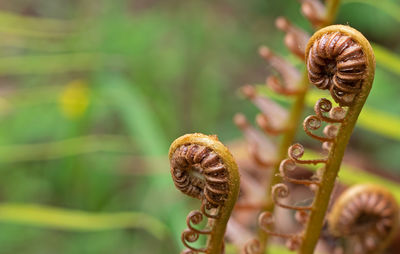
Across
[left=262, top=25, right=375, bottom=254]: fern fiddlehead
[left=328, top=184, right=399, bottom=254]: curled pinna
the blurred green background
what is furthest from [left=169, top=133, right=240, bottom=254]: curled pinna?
the blurred green background

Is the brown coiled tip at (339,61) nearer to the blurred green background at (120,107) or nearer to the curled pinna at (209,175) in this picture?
the curled pinna at (209,175)

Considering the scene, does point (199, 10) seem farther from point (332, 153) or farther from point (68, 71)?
point (332, 153)

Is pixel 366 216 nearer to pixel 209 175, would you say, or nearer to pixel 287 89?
pixel 287 89

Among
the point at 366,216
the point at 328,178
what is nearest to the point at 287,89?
the point at 366,216

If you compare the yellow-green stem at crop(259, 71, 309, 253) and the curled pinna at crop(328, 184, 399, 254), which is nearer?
the curled pinna at crop(328, 184, 399, 254)

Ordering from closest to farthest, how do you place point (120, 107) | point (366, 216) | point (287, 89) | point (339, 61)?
point (339, 61), point (366, 216), point (287, 89), point (120, 107)

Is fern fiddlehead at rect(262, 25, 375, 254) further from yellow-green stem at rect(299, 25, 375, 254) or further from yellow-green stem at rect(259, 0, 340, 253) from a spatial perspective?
yellow-green stem at rect(259, 0, 340, 253)

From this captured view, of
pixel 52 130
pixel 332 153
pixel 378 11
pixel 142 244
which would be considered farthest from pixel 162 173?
pixel 378 11
